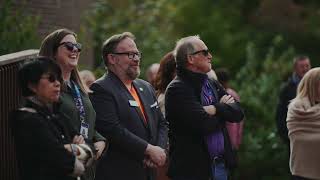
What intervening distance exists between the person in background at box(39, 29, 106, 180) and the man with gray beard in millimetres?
355

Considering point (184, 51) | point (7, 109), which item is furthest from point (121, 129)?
point (184, 51)

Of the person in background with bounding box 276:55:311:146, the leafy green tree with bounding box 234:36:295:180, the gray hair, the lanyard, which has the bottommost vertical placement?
the leafy green tree with bounding box 234:36:295:180

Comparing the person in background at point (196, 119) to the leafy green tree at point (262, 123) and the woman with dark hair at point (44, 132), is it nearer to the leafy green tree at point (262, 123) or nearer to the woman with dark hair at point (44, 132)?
the woman with dark hair at point (44, 132)

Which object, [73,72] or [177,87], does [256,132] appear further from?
[73,72]

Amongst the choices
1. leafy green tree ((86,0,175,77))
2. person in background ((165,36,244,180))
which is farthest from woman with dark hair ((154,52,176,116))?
leafy green tree ((86,0,175,77))

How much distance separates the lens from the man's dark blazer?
841 cm

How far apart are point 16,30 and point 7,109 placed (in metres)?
3.69

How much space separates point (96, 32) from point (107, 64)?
29.5ft

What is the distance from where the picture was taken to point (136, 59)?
28.9 ft

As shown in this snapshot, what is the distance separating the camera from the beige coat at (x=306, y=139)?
10.1 m

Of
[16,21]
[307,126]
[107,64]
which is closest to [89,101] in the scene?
[107,64]

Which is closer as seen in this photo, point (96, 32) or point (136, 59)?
point (136, 59)

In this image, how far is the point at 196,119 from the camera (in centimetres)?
900

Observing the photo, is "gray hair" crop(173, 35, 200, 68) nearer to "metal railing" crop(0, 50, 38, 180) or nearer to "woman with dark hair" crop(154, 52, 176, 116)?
"woman with dark hair" crop(154, 52, 176, 116)
